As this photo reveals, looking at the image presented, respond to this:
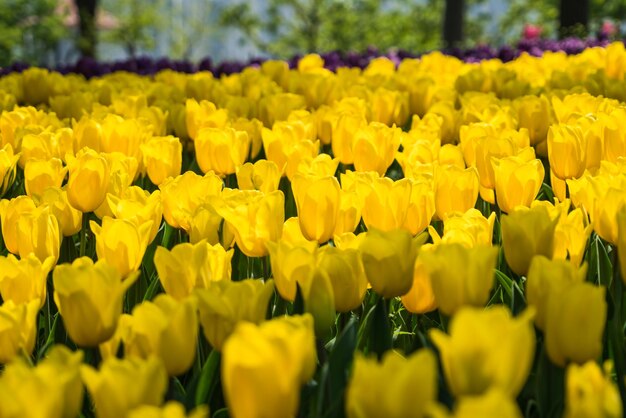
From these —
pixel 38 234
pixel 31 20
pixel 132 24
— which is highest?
pixel 38 234

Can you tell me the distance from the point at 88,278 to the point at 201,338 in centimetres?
36

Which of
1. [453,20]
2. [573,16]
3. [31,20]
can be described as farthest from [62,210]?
[31,20]

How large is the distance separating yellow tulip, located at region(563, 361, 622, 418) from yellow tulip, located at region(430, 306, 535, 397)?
7 centimetres

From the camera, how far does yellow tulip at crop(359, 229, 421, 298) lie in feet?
5.18

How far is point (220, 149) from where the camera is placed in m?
2.80

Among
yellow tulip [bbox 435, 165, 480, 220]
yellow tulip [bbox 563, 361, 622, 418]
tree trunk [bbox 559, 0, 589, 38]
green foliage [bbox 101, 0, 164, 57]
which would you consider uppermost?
tree trunk [bbox 559, 0, 589, 38]

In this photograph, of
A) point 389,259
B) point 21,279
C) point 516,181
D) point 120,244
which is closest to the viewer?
point 389,259

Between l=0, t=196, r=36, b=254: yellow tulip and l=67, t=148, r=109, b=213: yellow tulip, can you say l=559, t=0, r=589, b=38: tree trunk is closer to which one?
l=67, t=148, r=109, b=213: yellow tulip

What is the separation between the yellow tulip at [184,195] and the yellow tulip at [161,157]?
453mm

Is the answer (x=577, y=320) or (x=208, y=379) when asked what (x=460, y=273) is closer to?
(x=577, y=320)

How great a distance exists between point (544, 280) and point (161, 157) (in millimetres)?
1521

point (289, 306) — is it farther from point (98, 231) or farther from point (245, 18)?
point (245, 18)

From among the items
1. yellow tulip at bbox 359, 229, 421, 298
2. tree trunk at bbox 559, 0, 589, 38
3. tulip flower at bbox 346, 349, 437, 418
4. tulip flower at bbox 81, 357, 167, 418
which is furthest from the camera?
tree trunk at bbox 559, 0, 589, 38

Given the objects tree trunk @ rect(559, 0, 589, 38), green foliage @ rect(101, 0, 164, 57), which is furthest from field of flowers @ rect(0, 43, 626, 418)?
green foliage @ rect(101, 0, 164, 57)
